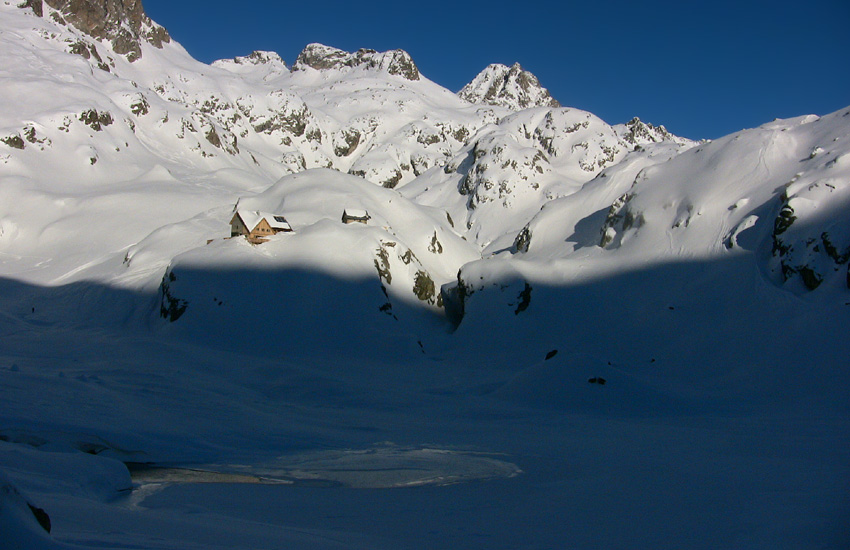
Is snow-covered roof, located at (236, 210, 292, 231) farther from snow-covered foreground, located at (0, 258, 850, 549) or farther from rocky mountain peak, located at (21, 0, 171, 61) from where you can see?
rocky mountain peak, located at (21, 0, 171, 61)

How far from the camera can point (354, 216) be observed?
54.2 meters

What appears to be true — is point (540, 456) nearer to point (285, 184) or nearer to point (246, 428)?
point (246, 428)

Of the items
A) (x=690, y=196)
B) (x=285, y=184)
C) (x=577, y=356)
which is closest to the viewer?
(x=577, y=356)

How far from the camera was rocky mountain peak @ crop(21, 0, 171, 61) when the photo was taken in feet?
417

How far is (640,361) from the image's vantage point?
109ft

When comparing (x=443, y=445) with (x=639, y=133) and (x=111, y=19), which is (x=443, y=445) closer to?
(x=639, y=133)

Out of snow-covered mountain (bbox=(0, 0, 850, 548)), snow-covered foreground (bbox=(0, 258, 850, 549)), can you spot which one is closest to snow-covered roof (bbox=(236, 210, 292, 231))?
snow-covered mountain (bbox=(0, 0, 850, 548))

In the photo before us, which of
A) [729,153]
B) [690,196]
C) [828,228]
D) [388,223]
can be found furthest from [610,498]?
[388,223]

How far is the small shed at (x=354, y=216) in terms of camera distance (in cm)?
5412

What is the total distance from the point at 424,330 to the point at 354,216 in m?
16.4

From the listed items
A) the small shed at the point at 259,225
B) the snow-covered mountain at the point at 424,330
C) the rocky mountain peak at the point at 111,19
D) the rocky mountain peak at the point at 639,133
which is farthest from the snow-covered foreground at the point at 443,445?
the rocky mountain peak at the point at 111,19

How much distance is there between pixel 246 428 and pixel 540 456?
8.53 meters

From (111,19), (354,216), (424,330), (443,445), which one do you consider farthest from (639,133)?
(111,19)

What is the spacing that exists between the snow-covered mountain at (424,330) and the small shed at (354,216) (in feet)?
1.09
